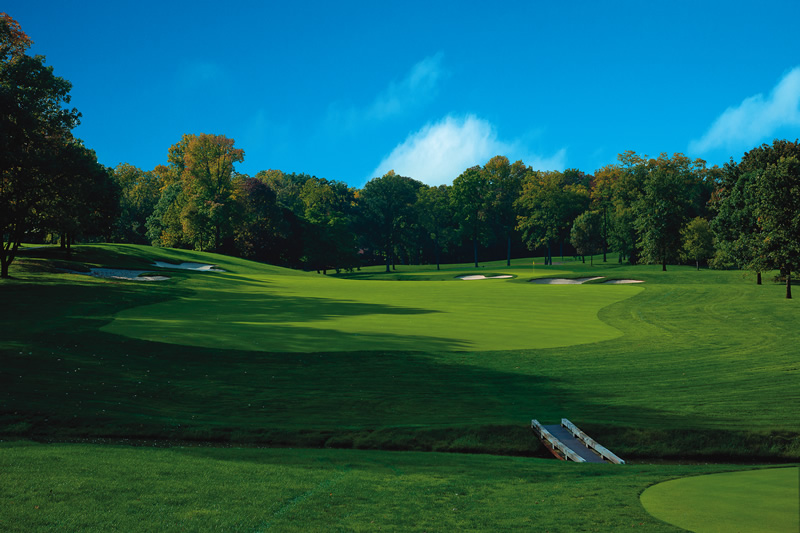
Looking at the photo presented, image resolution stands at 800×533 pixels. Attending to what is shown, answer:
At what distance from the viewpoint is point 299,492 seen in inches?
319

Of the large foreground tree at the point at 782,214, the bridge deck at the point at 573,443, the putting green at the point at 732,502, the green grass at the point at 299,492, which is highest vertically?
the large foreground tree at the point at 782,214

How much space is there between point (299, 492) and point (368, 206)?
10190 centimetres

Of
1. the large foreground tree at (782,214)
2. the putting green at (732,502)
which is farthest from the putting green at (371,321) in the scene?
the putting green at (732,502)

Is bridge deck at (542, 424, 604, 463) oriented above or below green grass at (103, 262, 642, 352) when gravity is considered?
below

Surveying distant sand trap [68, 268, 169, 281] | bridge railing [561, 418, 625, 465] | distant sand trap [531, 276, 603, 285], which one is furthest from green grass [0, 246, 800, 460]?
distant sand trap [531, 276, 603, 285]

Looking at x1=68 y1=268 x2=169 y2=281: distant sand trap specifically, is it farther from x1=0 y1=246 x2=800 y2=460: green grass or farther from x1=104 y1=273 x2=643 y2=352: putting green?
x1=0 y1=246 x2=800 y2=460: green grass

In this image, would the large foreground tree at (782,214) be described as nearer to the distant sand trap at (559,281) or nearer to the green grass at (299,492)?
the distant sand trap at (559,281)

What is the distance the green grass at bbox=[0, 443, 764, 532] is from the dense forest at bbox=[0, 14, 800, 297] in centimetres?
2866

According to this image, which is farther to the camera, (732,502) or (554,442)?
(554,442)

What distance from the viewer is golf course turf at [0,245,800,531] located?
25.0 feet

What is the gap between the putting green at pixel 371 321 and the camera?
21688 mm

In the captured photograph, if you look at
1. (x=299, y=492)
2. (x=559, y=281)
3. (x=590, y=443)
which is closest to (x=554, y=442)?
(x=590, y=443)

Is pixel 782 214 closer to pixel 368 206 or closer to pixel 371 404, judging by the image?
pixel 371 404

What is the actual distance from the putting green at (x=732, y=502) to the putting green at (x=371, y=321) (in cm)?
1356
